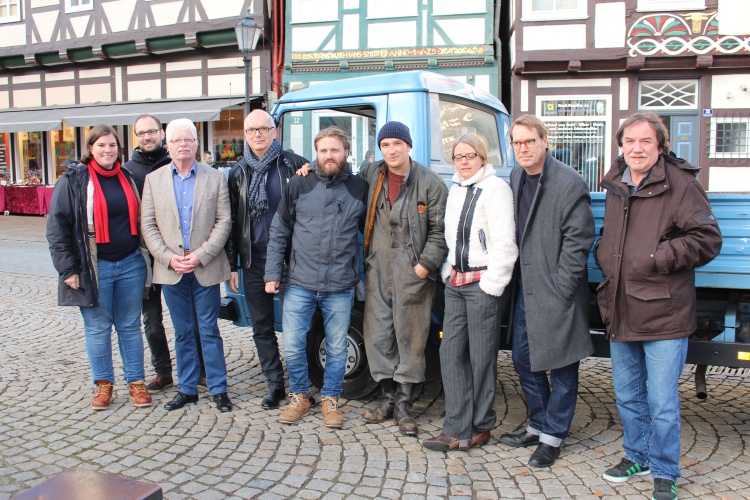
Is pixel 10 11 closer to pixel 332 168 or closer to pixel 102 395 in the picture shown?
pixel 102 395

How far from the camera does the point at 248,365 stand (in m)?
5.63

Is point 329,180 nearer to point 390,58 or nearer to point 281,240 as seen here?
point 281,240

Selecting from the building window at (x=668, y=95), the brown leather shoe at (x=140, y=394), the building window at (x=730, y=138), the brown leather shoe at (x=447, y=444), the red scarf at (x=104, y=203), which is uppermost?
the building window at (x=668, y=95)

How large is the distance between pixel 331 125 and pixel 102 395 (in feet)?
7.80

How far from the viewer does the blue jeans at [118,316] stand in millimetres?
4496

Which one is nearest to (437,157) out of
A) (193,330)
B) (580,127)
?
(193,330)

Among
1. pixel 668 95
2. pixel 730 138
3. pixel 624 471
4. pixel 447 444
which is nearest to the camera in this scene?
pixel 624 471

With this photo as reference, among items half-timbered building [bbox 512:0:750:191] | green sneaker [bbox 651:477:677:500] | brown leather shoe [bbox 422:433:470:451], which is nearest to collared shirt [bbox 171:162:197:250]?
brown leather shoe [bbox 422:433:470:451]

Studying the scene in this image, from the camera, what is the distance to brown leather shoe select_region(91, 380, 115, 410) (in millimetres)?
4496

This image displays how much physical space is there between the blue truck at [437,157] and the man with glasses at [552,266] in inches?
12.0

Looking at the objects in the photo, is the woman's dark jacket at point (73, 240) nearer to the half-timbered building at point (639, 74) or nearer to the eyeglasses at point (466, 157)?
the eyeglasses at point (466, 157)

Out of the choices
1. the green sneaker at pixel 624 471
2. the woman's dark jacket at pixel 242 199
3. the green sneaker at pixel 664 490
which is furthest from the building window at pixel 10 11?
the green sneaker at pixel 664 490

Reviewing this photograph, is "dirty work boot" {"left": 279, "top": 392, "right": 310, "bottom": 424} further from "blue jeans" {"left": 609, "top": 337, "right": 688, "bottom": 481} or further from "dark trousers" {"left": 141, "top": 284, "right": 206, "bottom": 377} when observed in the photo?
"blue jeans" {"left": 609, "top": 337, "right": 688, "bottom": 481}

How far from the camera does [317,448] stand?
12.8 feet
